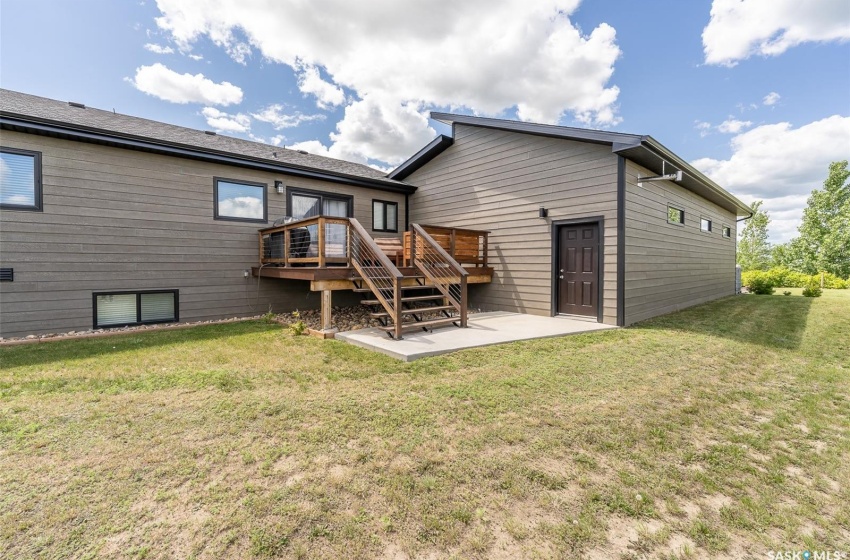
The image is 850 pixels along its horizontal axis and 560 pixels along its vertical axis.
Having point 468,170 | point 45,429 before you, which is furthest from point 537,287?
point 45,429

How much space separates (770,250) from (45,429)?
1623 inches

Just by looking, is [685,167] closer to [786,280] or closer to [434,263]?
[434,263]

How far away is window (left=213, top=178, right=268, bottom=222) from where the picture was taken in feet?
24.3

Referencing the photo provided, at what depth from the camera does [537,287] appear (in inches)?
305

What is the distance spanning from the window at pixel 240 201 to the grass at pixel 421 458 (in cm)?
417

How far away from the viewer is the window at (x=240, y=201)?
7414 mm

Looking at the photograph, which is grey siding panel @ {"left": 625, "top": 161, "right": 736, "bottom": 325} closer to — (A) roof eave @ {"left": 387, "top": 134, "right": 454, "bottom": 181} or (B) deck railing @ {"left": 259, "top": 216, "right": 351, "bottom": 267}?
(A) roof eave @ {"left": 387, "top": 134, "right": 454, "bottom": 181}

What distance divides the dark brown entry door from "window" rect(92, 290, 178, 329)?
797 centimetres

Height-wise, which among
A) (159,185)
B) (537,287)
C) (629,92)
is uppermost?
(629,92)

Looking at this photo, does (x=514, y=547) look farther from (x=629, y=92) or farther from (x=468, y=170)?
(x=629, y=92)

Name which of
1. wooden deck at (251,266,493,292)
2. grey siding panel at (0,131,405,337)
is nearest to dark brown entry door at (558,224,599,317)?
wooden deck at (251,266,493,292)

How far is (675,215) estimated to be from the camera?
8.56 meters

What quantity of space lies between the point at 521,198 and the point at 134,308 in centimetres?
826

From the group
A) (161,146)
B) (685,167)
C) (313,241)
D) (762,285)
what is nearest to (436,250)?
(313,241)
